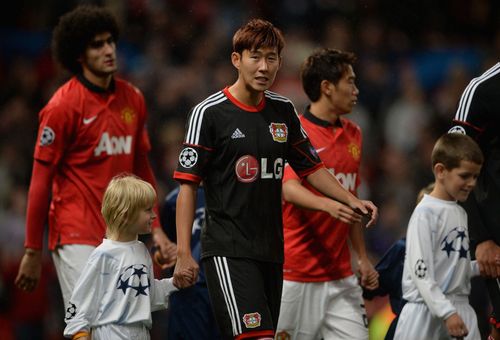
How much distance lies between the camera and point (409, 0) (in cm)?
1541

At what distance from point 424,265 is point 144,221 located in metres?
1.68

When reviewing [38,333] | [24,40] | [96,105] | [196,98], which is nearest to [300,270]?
[96,105]

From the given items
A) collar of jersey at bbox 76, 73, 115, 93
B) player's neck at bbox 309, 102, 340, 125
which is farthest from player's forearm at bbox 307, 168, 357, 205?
collar of jersey at bbox 76, 73, 115, 93

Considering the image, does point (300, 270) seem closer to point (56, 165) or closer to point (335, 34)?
point (56, 165)

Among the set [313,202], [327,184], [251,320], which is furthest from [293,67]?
[251,320]

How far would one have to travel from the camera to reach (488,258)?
6.59 meters

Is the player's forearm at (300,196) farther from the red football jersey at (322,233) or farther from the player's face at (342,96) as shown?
the player's face at (342,96)

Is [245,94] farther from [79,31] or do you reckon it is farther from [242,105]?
[79,31]

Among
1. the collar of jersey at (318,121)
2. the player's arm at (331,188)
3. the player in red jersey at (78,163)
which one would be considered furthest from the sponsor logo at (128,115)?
the player's arm at (331,188)

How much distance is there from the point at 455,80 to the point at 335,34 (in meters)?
1.63

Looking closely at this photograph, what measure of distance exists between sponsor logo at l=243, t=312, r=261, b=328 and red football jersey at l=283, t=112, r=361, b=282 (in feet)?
4.58

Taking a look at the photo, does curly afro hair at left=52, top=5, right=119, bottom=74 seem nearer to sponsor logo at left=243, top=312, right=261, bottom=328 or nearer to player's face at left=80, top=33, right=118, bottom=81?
player's face at left=80, top=33, right=118, bottom=81

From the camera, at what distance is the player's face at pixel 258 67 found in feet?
20.5

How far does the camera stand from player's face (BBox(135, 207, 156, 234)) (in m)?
6.25
